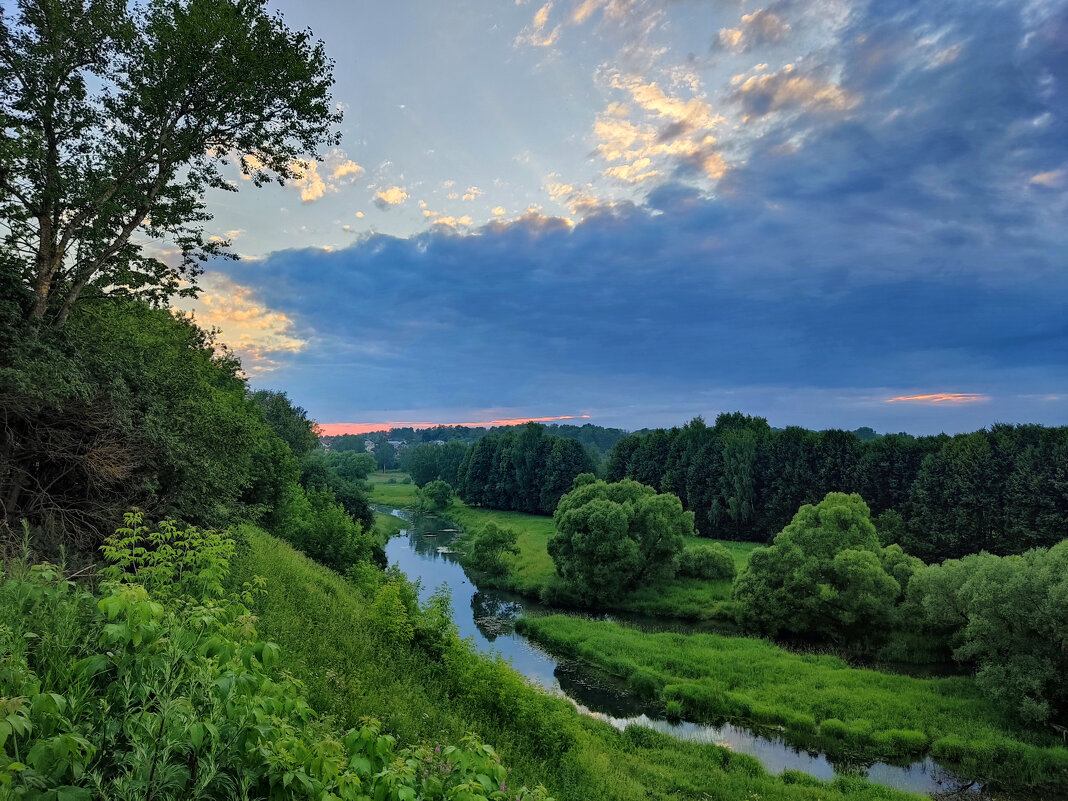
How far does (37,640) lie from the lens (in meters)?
4.55

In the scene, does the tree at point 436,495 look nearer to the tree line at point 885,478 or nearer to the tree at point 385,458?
the tree line at point 885,478

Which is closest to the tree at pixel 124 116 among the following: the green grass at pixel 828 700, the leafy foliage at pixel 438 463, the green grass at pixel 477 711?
the green grass at pixel 477 711

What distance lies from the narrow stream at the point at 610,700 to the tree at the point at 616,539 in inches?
116

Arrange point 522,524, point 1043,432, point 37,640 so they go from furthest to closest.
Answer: point 522,524
point 1043,432
point 37,640

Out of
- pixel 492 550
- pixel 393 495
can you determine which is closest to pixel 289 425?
pixel 492 550

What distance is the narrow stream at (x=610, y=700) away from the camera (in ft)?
61.4

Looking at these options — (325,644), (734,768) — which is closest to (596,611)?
(734,768)

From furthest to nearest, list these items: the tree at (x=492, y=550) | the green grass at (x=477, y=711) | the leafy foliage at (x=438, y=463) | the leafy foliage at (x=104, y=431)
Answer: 1. the leafy foliage at (x=438, y=463)
2. the tree at (x=492, y=550)
3. the leafy foliage at (x=104, y=431)
4. the green grass at (x=477, y=711)

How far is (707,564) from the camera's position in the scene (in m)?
42.3

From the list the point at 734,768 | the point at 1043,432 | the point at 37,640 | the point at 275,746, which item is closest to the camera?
the point at 275,746

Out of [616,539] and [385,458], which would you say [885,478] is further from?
[385,458]

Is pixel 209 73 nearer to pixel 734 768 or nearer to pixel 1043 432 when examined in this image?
pixel 734 768

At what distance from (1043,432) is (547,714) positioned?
49.6 m

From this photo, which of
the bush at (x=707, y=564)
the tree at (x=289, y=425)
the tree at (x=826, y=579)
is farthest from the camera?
the tree at (x=289, y=425)
